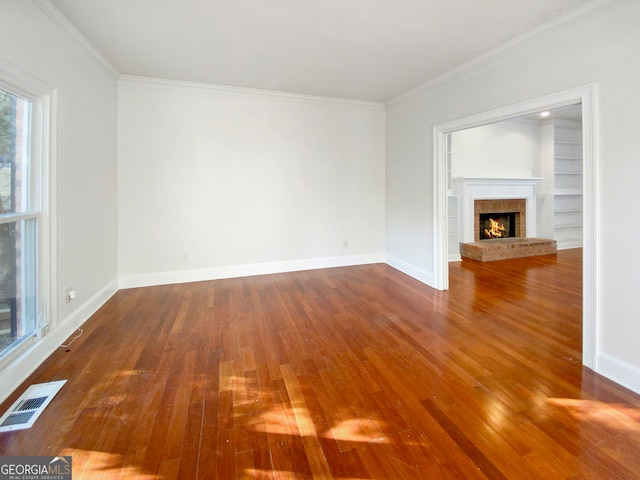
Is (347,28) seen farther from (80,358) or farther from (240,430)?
(80,358)

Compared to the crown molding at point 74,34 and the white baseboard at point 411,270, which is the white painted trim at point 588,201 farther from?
the crown molding at point 74,34

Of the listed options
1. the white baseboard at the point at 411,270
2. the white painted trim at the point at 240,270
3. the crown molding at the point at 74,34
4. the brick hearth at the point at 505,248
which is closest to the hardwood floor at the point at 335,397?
the white baseboard at the point at 411,270

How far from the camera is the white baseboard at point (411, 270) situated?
4066 millimetres

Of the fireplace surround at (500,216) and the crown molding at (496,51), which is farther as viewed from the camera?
the fireplace surround at (500,216)

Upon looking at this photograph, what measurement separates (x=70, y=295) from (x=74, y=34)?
7.41ft

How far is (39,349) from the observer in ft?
7.30

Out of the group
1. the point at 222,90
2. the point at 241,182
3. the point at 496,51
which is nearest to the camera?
the point at 496,51

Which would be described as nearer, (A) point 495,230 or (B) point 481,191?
(B) point 481,191

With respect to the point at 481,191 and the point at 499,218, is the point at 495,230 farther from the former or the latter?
the point at 481,191

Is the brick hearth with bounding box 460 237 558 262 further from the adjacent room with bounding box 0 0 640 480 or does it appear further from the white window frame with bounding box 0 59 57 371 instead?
the white window frame with bounding box 0 59 57 371

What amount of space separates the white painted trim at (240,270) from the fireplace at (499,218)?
8.14 ft

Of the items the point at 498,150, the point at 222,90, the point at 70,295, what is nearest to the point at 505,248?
the point at 498,150

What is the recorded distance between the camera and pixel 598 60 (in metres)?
2.09

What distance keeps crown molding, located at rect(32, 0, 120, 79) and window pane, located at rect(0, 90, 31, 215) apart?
2.32 feet
